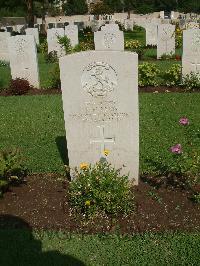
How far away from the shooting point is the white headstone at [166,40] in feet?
57.7

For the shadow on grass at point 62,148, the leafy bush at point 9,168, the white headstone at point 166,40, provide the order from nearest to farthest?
the leafy bush at point 9,168
the shadow on grass at point 62,148
the white headstone at point 166,40

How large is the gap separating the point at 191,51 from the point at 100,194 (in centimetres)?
778

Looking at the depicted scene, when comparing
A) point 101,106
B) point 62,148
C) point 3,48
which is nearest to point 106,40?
point 3,48

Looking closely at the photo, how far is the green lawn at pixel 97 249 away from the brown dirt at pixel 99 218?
17cm

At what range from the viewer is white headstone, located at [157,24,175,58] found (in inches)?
692

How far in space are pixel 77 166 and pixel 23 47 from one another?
7.45 m

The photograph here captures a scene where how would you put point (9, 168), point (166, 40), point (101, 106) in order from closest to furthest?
point (101, 106)
point (9, 168)
point (166, 40)

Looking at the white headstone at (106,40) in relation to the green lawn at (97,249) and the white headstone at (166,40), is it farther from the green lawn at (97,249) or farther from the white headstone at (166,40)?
the green lawn at (97,249)

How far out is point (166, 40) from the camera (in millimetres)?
17891

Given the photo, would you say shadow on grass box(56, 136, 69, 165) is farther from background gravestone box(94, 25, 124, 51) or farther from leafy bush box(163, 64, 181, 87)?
background gravestone box(94, 25, 124, 51)

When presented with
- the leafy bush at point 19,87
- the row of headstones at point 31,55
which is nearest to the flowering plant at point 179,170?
the row of headstones at point 31,55

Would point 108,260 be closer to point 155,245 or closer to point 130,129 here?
point 155,245

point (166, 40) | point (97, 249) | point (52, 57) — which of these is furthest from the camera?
point (52, 57)

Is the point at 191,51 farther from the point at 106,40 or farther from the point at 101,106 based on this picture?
the point at 101,106
